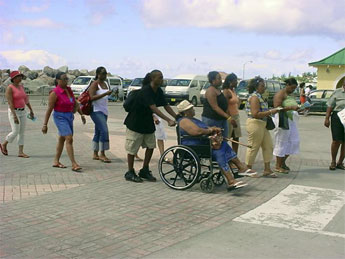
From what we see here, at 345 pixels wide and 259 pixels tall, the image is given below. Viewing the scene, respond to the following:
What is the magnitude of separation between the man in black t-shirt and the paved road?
43cm

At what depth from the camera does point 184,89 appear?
2934 centimetres

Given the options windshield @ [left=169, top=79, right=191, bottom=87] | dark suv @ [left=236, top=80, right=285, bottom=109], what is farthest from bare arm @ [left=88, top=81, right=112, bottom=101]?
windshield @ [left=169, top=79, right=191, bottom=87]

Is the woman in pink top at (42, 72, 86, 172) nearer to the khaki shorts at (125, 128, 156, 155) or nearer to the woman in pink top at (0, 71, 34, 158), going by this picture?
the khaki shorts at (125, 128, 156, 155)

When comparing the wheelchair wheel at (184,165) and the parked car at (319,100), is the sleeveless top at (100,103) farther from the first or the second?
the parked car at (319,100)

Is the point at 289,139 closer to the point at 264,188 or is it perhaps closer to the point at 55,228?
the point at 264,188

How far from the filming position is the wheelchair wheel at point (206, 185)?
6.39 m

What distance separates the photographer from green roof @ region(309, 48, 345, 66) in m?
30.4

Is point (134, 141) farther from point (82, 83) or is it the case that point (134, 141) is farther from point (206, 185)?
point (82, 83)

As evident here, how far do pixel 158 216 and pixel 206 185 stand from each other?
51.4 inches

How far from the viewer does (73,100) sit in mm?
7934

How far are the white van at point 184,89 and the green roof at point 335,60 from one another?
8.26 meters

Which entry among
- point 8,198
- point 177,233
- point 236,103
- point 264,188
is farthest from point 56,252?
point 236,103

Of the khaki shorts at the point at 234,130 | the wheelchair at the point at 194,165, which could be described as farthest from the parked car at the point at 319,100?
the wheelchair at the point at 194,165

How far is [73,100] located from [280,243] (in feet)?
15.7
